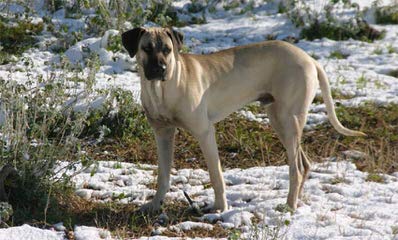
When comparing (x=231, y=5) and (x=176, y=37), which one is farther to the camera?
(x=231, y=5)

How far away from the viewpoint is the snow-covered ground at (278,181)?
5363mm

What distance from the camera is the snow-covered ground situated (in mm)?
5363

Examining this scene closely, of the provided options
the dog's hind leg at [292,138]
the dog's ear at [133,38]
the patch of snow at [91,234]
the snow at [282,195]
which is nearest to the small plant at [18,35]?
the snow at [282,195]

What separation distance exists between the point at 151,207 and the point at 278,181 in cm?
124

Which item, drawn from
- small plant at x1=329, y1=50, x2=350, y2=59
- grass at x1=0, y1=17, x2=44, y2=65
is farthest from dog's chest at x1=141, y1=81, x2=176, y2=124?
small plant at x1=329, y1=50, x2=350, y2=59

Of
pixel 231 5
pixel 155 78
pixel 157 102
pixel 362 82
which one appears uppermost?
pixel 155 78

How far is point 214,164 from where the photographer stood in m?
5.80

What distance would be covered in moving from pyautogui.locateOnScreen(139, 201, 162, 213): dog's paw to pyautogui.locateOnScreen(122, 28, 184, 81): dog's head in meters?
1.04

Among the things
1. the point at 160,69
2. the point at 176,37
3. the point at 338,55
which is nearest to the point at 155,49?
the point at 160,69

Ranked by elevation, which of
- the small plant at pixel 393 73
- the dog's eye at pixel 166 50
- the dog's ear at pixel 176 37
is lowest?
the small plant at pixel 393 73

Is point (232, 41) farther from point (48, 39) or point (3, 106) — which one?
point (3, 106)

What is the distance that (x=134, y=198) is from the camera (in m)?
6.09

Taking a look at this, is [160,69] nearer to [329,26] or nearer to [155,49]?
[155,49]

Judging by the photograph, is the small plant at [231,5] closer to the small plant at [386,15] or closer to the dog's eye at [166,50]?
the small plant at [386,15]
